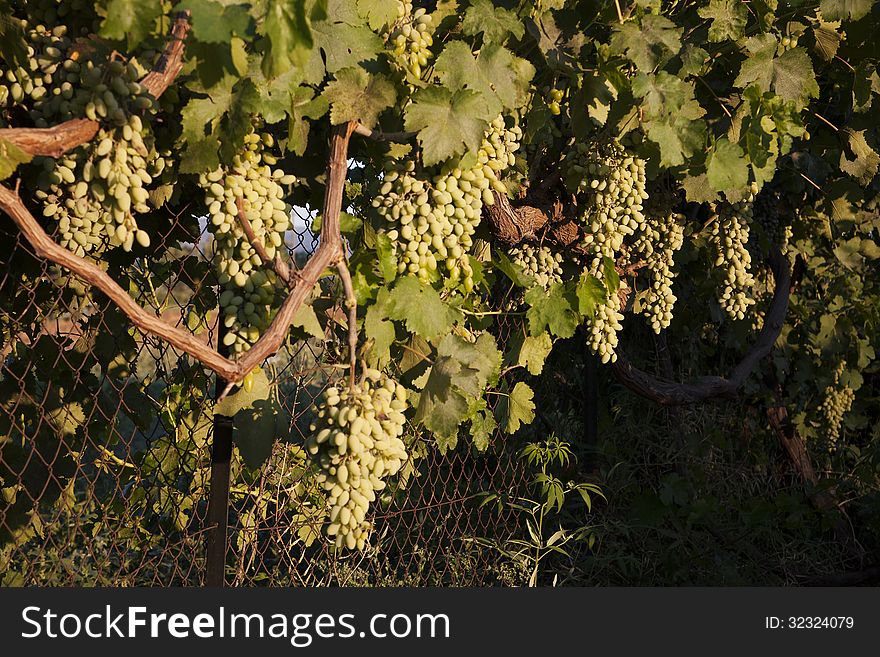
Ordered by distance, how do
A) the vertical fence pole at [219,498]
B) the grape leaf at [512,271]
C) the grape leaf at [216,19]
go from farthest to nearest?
the grape leaf at [512,271], the vertical fence pole at [219,498], the grape leaf at [216,19]

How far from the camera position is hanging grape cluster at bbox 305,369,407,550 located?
1.78 metres

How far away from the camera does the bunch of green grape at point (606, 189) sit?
265 centimetres

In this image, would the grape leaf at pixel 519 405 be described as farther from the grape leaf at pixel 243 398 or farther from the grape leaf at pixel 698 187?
the grape leaf at pixel 243 398

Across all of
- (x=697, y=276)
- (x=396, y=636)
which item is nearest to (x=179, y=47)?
(x=396, y=636)

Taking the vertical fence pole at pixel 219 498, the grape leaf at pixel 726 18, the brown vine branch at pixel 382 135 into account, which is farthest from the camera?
the grape leaf at pixel 726 18

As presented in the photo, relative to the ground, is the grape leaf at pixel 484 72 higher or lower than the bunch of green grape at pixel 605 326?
higher

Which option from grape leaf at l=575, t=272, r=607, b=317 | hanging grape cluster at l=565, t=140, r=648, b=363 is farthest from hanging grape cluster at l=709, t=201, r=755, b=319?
grape leaf at l=575, t=272, r=607, b=317

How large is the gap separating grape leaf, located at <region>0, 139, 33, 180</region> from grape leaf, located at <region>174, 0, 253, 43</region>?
17.2 inches

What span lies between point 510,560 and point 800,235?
7.18 ft

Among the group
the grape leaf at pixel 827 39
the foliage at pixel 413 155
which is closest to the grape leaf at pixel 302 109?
the foliage at pixel 413 155

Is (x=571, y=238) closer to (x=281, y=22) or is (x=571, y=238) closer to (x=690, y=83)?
(x=690, y=83)

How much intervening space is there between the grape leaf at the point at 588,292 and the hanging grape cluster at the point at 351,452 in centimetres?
105

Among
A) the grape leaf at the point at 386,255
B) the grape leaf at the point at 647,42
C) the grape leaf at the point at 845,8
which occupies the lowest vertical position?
the grape leaf at the point at 386,255

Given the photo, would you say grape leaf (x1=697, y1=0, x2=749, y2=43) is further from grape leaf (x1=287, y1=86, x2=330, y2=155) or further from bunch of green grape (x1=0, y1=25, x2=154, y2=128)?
bunch of green grape (x1=0, y1=25, x2=154, y2=128)
